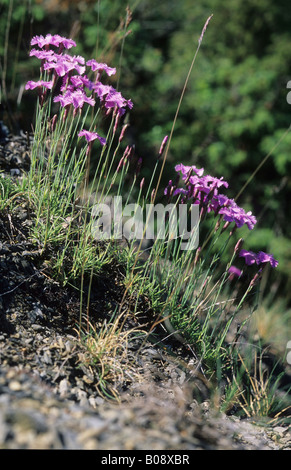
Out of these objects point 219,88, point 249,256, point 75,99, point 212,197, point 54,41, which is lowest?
point 249,256

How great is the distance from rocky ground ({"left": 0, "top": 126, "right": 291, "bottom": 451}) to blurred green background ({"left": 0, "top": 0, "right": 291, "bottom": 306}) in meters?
2.61

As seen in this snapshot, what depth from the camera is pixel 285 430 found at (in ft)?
6.90

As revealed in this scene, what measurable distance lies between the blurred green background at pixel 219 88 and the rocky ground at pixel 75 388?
261 cm

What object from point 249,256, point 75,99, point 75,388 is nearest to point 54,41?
point 75,99

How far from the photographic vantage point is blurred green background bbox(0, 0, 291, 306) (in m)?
4.71

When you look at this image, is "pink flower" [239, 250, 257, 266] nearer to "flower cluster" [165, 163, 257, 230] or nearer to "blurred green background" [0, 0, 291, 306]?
"flower cluster" [165, 163, 257, 230]

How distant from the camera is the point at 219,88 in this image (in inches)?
210

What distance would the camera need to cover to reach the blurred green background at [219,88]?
4.71 meters

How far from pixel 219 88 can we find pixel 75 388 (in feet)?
14.3

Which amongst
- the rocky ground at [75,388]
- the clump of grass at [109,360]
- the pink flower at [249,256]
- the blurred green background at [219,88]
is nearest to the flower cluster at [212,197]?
the pink flower at [249,256]

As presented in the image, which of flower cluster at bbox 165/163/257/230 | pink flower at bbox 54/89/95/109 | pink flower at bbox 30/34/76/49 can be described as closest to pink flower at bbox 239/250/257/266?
flower cluster at bbox 165/163/257/230

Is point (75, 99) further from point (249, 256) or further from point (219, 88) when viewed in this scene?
point (219, 88)
